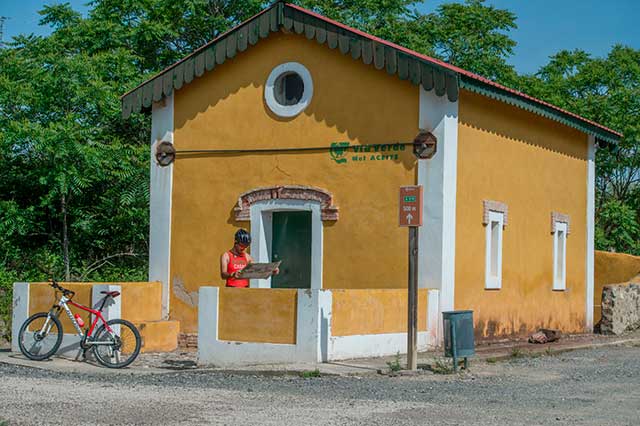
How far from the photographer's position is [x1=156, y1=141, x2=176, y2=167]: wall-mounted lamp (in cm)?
1809

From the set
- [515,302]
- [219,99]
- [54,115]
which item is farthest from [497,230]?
[54,115]

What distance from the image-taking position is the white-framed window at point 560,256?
19.7m

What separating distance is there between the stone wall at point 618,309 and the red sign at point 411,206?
877 cm

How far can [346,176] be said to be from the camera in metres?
16.5

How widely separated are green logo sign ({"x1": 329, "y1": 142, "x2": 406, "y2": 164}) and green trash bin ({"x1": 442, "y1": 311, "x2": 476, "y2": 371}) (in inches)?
149

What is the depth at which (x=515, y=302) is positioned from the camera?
17.9 meters

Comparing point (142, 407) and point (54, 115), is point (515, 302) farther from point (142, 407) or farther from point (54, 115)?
point (54, 115)

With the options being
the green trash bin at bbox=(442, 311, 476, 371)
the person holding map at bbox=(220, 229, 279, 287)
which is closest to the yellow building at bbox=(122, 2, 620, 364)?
the person holding map at bbox=(220, 229, 279, 287)

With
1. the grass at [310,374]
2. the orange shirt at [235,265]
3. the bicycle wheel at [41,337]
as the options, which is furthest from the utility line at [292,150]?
the grass at [310,374]

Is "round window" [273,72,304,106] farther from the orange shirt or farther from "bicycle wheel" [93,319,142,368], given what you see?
"bicycle wheel" [93,319,142,368]

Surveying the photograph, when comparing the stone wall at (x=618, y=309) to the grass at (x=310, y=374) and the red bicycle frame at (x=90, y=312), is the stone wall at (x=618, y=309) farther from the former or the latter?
the red bicycle frame at (x=90, y=312)

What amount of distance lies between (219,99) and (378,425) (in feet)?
33.6

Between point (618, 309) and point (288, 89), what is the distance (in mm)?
8163

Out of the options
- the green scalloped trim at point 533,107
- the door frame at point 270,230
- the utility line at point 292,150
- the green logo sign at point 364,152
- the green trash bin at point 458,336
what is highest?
the green scalloped trim at point 533,107
